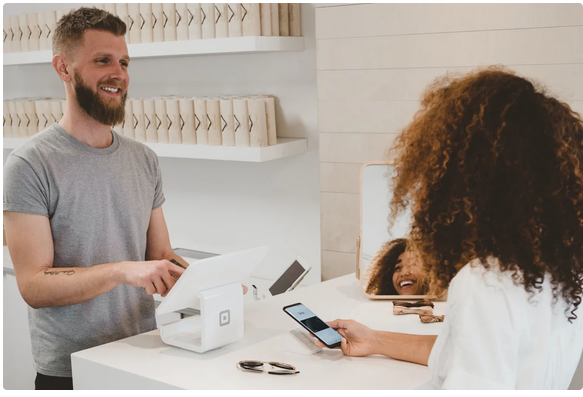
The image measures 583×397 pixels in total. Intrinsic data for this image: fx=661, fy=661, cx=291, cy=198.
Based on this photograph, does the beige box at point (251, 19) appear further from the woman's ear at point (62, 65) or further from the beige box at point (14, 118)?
the beige box at point (14, 118)

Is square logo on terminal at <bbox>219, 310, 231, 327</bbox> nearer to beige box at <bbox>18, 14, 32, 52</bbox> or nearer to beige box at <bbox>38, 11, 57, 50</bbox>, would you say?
beige box at <bbox>38, 11, 57, 50</bbox>

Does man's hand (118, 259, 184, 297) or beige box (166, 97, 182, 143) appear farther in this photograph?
beige box (166, 97, 182, 143)

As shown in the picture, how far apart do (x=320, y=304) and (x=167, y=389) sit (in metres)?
0.65

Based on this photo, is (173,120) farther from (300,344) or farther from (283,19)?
(300,344)

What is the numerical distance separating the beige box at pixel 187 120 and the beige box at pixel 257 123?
0.95 feet

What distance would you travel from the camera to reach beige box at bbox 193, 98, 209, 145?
8.82 ft

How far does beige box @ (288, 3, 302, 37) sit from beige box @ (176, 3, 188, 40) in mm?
427

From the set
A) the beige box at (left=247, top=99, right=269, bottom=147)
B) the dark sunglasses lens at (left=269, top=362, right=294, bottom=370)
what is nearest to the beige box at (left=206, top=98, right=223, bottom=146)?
the beige box at (left=247, top=99, right=269, bottom=147)

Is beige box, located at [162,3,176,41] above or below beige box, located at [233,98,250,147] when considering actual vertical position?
above

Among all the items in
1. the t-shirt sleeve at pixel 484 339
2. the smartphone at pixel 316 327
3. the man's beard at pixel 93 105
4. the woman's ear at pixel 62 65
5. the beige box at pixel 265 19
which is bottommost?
the smartphone at pixel 316 327

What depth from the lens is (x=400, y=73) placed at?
86.5 inches

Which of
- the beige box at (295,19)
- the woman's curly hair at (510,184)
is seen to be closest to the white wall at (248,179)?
the beige box at (295,19)

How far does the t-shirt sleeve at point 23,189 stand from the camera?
1619 mm

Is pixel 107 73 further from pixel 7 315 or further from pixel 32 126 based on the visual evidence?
pixel 7 315
